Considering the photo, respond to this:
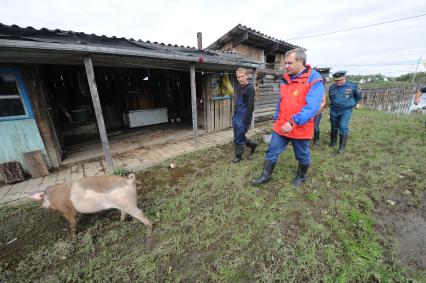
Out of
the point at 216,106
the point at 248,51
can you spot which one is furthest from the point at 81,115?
the point at 248,51

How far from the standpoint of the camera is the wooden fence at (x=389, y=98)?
1324cm

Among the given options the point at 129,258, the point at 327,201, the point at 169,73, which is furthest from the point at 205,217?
the point at 169,73

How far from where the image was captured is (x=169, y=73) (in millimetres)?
7977

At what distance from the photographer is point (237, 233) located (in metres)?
2.17

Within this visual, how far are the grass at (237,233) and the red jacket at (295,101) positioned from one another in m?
1.04

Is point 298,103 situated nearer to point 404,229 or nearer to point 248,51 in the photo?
point 404,229

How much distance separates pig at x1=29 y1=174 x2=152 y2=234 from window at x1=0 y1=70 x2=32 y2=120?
2.43m

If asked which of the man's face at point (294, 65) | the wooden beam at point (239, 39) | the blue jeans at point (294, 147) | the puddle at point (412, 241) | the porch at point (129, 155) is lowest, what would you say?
the puddle at point (412, 241)

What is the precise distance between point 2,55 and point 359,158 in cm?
709

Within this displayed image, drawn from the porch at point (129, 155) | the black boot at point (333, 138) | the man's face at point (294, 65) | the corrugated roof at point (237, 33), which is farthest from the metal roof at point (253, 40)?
the man's face at point (294, 65)

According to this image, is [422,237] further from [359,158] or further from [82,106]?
[82,106]

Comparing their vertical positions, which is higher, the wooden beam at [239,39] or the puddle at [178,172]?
the wooden beam at [239,39]

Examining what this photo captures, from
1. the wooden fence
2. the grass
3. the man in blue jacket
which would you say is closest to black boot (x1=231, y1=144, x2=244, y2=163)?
the grass

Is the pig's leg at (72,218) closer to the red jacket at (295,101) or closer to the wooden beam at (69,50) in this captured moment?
the wooden beam at (69,50)
